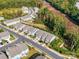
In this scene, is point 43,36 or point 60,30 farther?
point 60,30

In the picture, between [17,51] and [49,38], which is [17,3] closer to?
[49,38]

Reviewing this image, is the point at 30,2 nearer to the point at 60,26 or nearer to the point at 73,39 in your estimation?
the point at 60,26

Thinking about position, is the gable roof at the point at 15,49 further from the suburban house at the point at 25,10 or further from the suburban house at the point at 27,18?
the suburban house at the point at 25,10

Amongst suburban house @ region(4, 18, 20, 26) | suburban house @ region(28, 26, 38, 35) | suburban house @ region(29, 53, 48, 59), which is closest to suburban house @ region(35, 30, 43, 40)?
suburban house @ region(28, 26, 38, 35)

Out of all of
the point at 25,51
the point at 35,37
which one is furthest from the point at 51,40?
the point at 25,51

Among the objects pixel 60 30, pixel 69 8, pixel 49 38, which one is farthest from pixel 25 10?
pixel 49 38
